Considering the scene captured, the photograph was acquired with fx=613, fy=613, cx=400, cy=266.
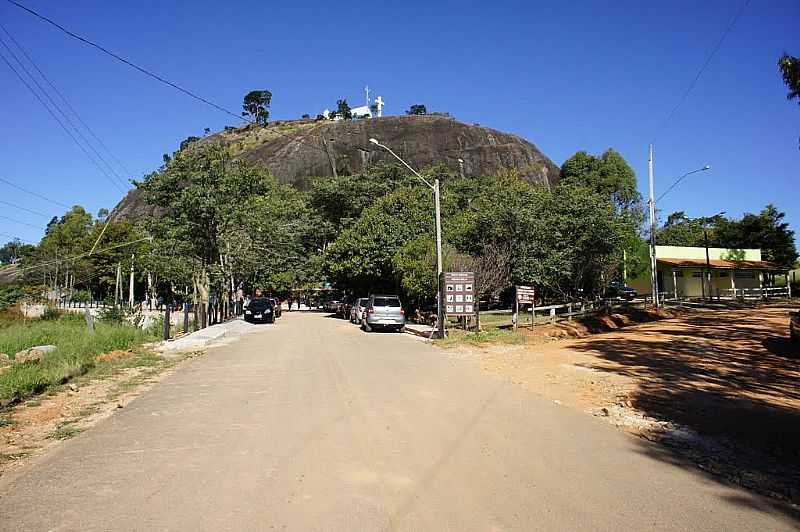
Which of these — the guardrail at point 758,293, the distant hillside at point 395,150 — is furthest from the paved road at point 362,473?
the distant hillside at point 395,150

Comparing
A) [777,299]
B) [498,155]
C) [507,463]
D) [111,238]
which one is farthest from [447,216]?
[498,155]

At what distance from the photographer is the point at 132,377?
1364cm

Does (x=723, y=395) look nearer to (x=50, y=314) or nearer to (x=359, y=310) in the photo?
(x=359, y=310)

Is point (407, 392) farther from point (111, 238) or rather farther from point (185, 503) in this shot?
point (111, 238)

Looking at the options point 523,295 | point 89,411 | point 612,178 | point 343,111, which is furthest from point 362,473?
point 343,111

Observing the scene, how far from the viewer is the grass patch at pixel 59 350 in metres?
11.4

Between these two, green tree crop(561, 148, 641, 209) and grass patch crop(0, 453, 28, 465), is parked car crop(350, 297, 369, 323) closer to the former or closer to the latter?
grass patch crop(0, 453, 28, 465)

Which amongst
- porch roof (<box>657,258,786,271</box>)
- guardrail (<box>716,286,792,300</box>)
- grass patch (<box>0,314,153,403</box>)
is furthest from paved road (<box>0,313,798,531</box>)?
porch roof (<box>657,258,786,271</box>)

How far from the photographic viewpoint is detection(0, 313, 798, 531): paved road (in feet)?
16.1

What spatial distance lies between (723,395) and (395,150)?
94264mm

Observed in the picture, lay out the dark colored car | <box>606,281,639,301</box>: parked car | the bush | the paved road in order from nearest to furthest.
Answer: the paved road < the bush < the dark colored car < <box>606,281,639,301</box>: parked car

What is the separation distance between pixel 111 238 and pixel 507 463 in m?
66.5

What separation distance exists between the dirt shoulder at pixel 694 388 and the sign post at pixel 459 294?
11.1ft

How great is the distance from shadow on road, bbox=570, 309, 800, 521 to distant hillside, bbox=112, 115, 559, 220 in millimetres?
76923
